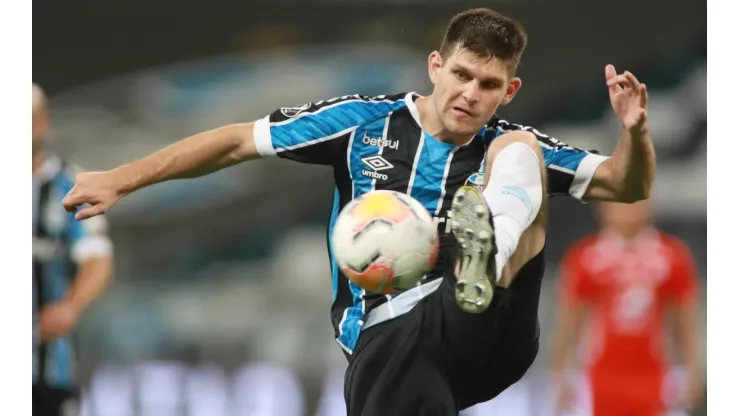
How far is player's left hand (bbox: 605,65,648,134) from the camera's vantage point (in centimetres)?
295

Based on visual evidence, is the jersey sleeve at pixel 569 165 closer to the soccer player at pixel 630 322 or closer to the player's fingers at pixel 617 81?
the player's fingers at pixel 617 81

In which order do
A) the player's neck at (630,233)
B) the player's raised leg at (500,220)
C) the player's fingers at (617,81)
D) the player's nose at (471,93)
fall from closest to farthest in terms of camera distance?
1. the player's raised leg at (500,220)
2. the player's fingers at (617,81)
3. the player's nose at (471,93)
4. the player's neck at (630,233)

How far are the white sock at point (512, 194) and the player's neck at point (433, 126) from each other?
0.43m

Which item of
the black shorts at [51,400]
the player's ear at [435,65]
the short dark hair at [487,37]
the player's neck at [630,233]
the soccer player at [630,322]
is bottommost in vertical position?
the black shorts at [51,400]

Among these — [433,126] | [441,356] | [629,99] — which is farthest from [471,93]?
[441,356]

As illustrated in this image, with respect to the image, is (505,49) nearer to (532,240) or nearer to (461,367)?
(532,240)

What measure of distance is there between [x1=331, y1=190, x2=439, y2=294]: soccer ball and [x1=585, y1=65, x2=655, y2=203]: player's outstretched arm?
716 millimetres

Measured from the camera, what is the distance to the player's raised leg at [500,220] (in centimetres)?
262

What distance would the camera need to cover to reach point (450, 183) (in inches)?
128

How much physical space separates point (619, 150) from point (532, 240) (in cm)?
57

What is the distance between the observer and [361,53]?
6.16 meters

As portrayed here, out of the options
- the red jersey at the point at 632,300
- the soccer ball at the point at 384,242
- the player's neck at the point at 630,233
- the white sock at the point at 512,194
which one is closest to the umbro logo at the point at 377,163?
the soccer ball at the point at 384,242

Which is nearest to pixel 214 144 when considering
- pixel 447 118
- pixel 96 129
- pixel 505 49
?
pixel 447 118

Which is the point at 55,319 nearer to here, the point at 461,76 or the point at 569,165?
the point at 461,76
